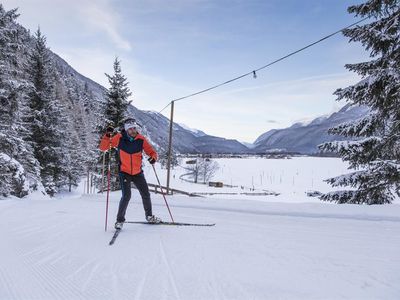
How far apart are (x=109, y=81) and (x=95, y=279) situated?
25.0m

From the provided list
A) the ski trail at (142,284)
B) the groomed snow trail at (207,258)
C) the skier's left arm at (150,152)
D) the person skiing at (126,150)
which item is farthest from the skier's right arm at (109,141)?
the ski trail at (142,284)

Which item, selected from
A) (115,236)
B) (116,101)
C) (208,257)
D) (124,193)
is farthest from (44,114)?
(208,257)

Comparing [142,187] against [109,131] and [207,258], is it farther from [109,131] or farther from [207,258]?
[207,258]

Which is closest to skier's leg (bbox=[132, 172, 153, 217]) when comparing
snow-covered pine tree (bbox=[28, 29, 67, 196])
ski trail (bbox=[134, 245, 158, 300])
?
ski trail (bbox=[134, 245, 158, 300])

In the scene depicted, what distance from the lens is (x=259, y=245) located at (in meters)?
4.77

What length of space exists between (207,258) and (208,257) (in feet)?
0.15

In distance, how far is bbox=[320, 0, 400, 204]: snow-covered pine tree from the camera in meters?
10.1

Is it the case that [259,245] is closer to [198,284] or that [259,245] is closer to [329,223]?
[198,284]

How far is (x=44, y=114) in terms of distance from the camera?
23.8 m

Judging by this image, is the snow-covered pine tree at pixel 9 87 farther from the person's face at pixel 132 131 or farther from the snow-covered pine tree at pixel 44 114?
the person's face at pixel 132 131

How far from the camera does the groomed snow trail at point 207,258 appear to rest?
3100 mm

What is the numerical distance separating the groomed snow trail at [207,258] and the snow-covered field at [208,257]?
12mm

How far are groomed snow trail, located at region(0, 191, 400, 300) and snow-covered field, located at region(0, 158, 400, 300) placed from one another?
12mm

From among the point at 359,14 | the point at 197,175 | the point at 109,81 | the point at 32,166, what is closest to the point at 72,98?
the point at 197,175
